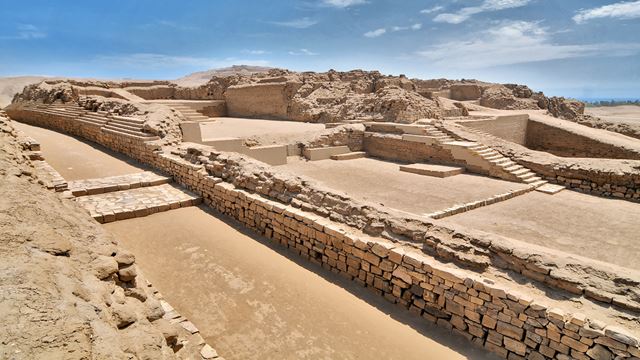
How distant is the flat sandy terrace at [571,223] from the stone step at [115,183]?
6.72m

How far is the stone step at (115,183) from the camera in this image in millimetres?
7535

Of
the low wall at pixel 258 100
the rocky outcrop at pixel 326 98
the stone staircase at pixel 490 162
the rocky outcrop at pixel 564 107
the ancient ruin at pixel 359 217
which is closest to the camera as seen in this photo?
the ancient ruin at pixel 359 217


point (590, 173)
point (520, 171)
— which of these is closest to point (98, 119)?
point (520, 171)

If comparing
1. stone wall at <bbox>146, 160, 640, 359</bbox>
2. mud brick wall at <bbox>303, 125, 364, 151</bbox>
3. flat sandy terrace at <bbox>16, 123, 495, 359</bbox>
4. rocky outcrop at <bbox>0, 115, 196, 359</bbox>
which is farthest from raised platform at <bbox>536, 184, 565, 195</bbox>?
rocky outcrop at <bbox>0, 115, 196, 359</bbox>

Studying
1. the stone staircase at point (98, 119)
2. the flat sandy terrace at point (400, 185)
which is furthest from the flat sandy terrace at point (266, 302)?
the stone staircase at point (98, 119)

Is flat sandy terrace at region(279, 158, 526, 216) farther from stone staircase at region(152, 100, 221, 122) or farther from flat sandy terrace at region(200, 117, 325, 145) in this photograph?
stone staircase at region(152, 100, 221, 122)

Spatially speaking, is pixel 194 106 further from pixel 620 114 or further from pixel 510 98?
pixel 620 114

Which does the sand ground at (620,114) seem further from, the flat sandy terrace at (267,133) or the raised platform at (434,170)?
the flat sandy terrace at (267,133)

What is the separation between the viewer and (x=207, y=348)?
3518mm

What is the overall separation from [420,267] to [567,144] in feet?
46.0

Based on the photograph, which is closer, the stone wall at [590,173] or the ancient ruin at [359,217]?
the ancient ruin at [359,217]

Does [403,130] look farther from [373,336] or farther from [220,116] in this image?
[220,116]

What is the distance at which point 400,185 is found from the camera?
33.6ft

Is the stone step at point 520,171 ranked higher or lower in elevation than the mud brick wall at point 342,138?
lower
